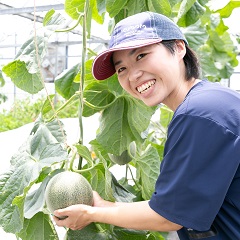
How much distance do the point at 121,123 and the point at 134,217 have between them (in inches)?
22.3

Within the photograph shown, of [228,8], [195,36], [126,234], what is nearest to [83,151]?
[126,234]

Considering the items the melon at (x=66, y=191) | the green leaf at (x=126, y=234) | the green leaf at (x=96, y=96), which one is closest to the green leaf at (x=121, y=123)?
the green leaf at (x=96, y=96)

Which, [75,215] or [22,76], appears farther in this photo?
[22,76]

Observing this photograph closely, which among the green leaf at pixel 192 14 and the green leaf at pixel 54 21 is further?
the green leaf at pixel 192 14

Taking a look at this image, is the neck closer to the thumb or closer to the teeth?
the teeth

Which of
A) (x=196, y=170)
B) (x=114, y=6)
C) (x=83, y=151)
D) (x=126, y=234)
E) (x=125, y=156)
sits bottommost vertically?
(x=126, y=234)

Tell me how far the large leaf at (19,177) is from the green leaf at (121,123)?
31 centimetres

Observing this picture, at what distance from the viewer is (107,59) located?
1424mm

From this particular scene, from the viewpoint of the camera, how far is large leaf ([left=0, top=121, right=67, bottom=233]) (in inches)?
53.3

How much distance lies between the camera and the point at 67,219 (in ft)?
4.26

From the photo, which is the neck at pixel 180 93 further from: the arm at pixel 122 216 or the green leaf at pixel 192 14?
the green leaf at pixel 192 14

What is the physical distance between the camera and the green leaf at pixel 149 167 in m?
1.74

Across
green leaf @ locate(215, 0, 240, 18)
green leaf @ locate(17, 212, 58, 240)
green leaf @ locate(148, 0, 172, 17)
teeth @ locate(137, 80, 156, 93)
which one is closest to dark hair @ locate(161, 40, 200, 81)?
teeth @ locate(137, 80, 156, 93)

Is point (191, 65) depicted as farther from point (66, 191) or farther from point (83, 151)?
point (66, 191)
